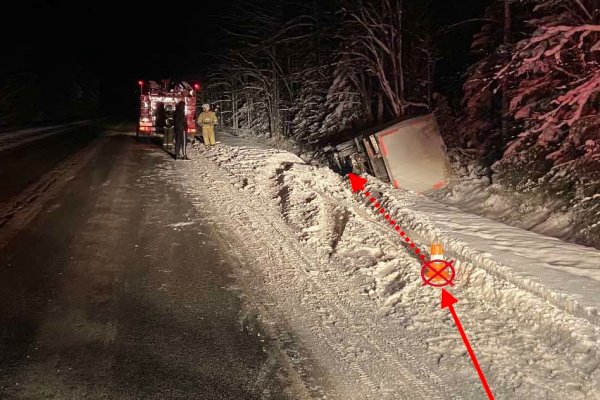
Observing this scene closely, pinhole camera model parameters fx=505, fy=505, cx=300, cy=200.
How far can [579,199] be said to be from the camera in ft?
29.2

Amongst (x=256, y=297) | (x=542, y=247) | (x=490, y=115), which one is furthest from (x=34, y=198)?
(x=490, y=115)

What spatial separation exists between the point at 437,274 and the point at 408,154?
605 centimetres

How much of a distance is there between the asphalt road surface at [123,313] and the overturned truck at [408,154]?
15.6 ft

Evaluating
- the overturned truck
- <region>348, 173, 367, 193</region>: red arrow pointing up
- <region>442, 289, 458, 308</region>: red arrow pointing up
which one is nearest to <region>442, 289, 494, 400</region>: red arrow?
<region>442, 289, 458, 308</region>: red arrow pointing up

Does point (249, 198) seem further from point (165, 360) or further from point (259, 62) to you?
point (259, 62)

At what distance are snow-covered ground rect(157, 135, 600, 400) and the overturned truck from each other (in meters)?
2.33

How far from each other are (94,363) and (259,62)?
82.1 feet

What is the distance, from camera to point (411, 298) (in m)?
5.57

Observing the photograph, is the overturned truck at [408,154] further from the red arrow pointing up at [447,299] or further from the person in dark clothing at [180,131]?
the red arrow pointing up at [447,299]

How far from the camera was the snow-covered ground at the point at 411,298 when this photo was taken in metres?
4.24

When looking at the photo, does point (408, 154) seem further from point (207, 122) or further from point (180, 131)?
point (207, 122)

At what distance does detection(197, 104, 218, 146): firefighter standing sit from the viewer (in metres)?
16.2

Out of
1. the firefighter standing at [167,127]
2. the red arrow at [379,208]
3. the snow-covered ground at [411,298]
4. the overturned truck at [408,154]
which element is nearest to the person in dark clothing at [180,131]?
the firefighter standing at [167,127]

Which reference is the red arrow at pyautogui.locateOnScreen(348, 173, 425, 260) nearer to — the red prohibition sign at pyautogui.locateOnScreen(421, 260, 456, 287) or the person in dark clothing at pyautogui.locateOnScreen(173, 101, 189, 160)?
the red prohibition sign at pyautogui.locateOnScreen(421, 260, 456, 287)
